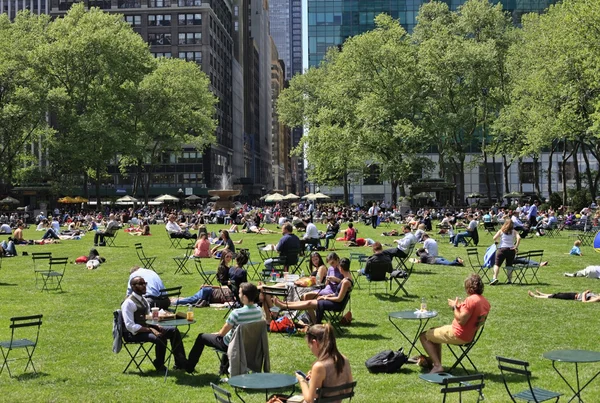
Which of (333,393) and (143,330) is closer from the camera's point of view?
(333,393)

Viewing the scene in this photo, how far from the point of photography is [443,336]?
31.1 feet

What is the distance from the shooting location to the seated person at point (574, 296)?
15.4 metres

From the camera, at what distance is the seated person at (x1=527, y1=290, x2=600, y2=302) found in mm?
15356

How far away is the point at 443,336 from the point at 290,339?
3409 millimetres

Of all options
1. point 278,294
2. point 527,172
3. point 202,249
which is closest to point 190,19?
point 527,172

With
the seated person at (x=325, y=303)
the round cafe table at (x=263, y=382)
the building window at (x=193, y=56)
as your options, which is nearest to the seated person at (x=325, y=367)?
the round cafe table at (x=263, y=382)

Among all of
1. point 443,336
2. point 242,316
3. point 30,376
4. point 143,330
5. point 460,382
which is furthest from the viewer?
point 143,330

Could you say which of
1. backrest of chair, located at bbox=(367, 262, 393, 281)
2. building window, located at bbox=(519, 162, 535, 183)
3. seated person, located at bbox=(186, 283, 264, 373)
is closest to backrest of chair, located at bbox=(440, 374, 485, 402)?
seated person, located at bbox=(186, 283, 264, 373)

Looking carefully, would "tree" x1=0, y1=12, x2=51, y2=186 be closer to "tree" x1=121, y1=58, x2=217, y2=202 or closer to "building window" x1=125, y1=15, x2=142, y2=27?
"tree" x1=121, y1=58, x2=217, y2=202

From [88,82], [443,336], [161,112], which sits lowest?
[443,336]

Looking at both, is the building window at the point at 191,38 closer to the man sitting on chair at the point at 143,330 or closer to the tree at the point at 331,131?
the tree at the point at 331,131

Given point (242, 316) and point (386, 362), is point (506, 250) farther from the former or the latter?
point (242, 316)

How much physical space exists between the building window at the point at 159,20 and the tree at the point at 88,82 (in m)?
36.2

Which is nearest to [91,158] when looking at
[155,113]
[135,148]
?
[135,148]
